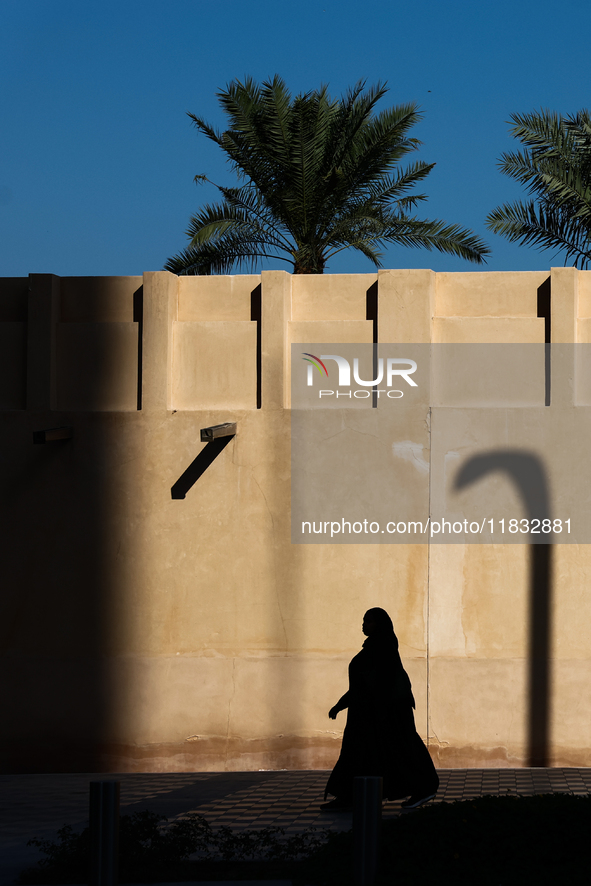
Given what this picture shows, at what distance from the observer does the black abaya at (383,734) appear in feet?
24.8

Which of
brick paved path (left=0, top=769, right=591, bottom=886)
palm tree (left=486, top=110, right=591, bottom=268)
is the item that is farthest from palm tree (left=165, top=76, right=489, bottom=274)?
brick paved path (left=0, top=769, right=591, bottom=886)

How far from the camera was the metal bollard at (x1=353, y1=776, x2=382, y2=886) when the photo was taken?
4855 mm

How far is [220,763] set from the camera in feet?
31.9

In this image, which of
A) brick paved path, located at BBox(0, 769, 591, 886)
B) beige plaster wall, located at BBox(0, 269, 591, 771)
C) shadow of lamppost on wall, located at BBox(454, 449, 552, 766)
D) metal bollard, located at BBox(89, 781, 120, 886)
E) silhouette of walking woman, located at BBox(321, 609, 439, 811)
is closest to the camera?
metal bollard, located at BBox(89, 781, 120, 886)

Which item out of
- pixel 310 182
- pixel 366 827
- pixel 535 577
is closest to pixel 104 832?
pixel 366 827

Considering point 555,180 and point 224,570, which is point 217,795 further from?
point 555,180

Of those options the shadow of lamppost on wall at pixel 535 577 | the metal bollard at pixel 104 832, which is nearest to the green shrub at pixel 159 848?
the metal bollard at pixel 104 832

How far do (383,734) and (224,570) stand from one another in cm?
286

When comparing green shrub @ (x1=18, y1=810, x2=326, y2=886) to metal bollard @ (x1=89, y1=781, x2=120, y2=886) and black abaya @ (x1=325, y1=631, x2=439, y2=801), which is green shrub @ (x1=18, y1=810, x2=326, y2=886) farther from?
black abaya @ (x1=325, y1=631, x2=439, y2=801)

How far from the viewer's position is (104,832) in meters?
4.85

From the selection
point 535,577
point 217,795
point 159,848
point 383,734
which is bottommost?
point 217,795

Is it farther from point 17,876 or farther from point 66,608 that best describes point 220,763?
point 17,876

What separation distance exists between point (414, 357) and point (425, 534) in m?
1.86

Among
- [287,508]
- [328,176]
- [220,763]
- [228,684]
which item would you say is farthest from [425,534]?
[328,176]
